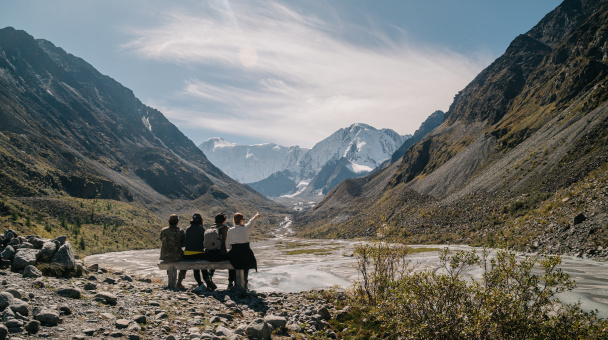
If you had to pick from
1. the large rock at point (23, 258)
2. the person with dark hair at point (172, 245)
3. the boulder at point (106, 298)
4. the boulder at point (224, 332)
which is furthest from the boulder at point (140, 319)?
the person with dark hair at point (172, 245)

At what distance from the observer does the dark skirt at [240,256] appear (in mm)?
15508

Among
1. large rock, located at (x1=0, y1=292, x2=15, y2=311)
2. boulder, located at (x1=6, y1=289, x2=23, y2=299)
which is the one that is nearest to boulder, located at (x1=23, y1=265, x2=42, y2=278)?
boulder, located at (x1=6, y1=289, x2=23, y2=299)

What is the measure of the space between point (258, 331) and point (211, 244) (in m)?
7.26

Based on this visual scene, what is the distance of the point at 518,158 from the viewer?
85.6m

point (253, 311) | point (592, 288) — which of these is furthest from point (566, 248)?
point (253, 311)

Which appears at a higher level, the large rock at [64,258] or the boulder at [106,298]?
the large rock at [64,258]

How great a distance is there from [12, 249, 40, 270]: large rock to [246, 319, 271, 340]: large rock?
30.6 feet

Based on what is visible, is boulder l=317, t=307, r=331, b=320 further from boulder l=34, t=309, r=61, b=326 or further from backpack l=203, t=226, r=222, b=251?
boulder l=34, t=309, r=61, b=326

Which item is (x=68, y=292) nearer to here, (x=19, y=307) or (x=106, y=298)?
(x=106, y=298)

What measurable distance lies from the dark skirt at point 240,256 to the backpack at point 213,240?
1.04 metres

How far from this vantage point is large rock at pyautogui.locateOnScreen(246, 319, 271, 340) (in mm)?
9906

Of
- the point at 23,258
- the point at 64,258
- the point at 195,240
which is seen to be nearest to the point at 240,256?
the point at 195,240

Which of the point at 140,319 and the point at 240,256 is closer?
the point at 140,319

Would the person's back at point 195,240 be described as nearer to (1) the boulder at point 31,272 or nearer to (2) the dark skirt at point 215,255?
(2) the dark skirt at point 215,255
